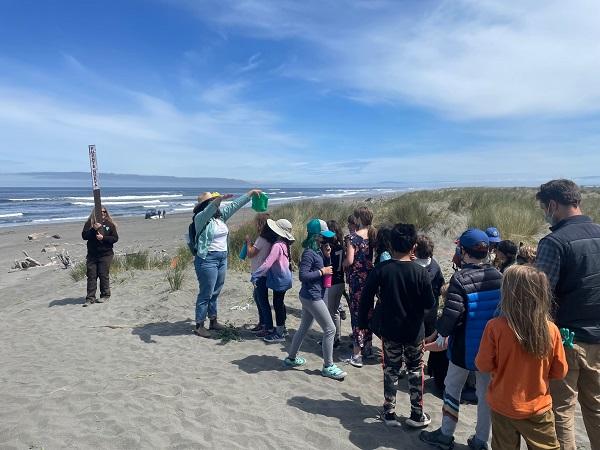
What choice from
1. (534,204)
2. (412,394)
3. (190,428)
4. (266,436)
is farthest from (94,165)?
(534,204)

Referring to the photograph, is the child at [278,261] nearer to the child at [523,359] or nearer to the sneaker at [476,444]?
the sneaker at [476,444]

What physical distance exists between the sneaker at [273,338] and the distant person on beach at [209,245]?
0.83 metres

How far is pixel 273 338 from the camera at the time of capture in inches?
226

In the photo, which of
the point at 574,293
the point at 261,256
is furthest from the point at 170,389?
the point at 574,293

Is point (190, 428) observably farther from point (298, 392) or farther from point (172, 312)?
point (172, 312)

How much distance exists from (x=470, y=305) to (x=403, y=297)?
20.9 inches

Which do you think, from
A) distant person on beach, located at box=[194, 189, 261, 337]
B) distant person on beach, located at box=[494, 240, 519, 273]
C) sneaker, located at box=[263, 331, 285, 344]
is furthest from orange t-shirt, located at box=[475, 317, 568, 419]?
distant person on beach, located at box=[194, 189, 261, 337]

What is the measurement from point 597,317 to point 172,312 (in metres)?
5.95

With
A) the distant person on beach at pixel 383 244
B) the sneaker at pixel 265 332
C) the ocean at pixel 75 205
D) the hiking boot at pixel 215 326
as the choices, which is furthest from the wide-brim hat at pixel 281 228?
the ocean at pixel 75 205

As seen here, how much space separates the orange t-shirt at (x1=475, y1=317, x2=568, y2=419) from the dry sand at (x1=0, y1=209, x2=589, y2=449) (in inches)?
43.3

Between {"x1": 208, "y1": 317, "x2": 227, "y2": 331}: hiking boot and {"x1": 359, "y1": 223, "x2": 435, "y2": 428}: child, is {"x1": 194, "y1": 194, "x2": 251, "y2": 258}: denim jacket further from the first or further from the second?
{"x1": 359, "y1": 223, "x2": 435, "y2": 428}: child

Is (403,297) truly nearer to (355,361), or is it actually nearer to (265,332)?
(355,361)

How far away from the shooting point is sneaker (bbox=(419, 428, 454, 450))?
337 cm

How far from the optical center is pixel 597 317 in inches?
110
